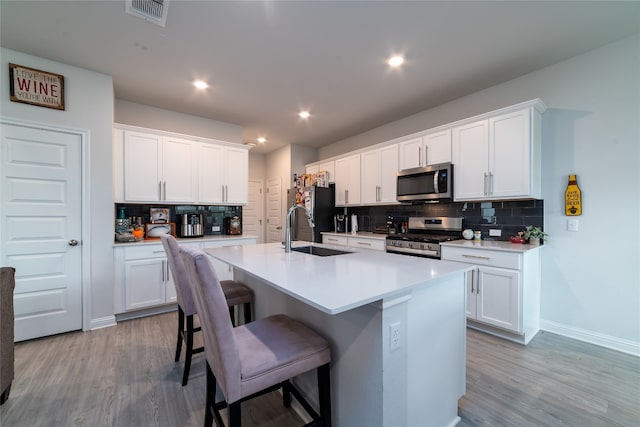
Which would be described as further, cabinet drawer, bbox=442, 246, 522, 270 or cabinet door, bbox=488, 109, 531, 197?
cabinet door, bbox=488, 109, 531, 197

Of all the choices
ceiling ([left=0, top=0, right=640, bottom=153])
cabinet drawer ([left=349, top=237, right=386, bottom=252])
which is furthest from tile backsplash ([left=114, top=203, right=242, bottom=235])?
cabinet drawer ([left=349, top=237, right=386, bottom=252])

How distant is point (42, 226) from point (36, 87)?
1326 mm

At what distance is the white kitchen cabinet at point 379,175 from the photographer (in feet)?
12.5

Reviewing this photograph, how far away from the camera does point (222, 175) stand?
3949mm

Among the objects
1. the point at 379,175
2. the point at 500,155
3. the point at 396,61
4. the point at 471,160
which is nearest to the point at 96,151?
the point at 396,61

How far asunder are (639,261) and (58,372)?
15.5 ft

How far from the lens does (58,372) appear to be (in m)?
2.02

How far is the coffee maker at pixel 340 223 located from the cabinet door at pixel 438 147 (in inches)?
75.8

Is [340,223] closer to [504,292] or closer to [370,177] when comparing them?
[370,177]

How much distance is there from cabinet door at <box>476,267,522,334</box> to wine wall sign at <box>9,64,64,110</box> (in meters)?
4.51

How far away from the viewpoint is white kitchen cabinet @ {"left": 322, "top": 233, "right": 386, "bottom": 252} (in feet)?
12.0

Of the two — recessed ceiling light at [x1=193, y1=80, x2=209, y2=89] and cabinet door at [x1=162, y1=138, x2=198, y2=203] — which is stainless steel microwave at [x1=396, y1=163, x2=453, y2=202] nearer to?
recessed ceiling light at [x1=193, y1=80, x2=209, y2=89]

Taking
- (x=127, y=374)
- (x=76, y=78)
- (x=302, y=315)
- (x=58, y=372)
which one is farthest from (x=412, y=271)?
(x=76, y=78)

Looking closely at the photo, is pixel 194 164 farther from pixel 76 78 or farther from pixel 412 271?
pixel 412 271
